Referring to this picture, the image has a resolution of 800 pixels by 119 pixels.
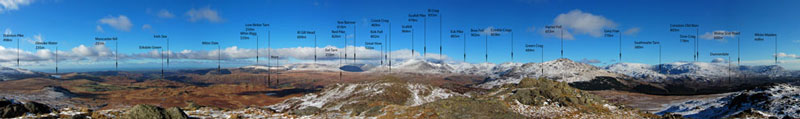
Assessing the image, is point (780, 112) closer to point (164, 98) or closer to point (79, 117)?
point (79, 117)

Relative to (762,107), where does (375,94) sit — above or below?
below

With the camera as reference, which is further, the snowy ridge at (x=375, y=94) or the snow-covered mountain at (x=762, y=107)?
the snowy ridge at (x=375, y=94)

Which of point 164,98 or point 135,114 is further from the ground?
point 135,114

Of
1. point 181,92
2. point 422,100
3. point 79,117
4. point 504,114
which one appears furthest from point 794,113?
point 181,92

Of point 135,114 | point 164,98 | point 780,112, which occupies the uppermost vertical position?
point 135,114

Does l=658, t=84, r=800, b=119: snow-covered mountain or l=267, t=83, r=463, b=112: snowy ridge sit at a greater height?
l=658, t=84, r=800, b=119: snow-covered mountain

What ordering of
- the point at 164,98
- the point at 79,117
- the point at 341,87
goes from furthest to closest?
the point at 164,98 → the point at 341,87 → the point at 79,117

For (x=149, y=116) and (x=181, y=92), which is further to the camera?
(x=181, y=92)

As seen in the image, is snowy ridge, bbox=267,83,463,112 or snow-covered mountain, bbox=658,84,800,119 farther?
snowy ridge, bbox=267,83,463,112

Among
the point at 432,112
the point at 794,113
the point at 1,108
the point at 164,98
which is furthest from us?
the point at 164,98

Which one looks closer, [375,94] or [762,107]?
[762,107]

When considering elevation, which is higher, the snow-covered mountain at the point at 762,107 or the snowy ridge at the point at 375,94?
the snow-covered mountain at the point at 762,107
